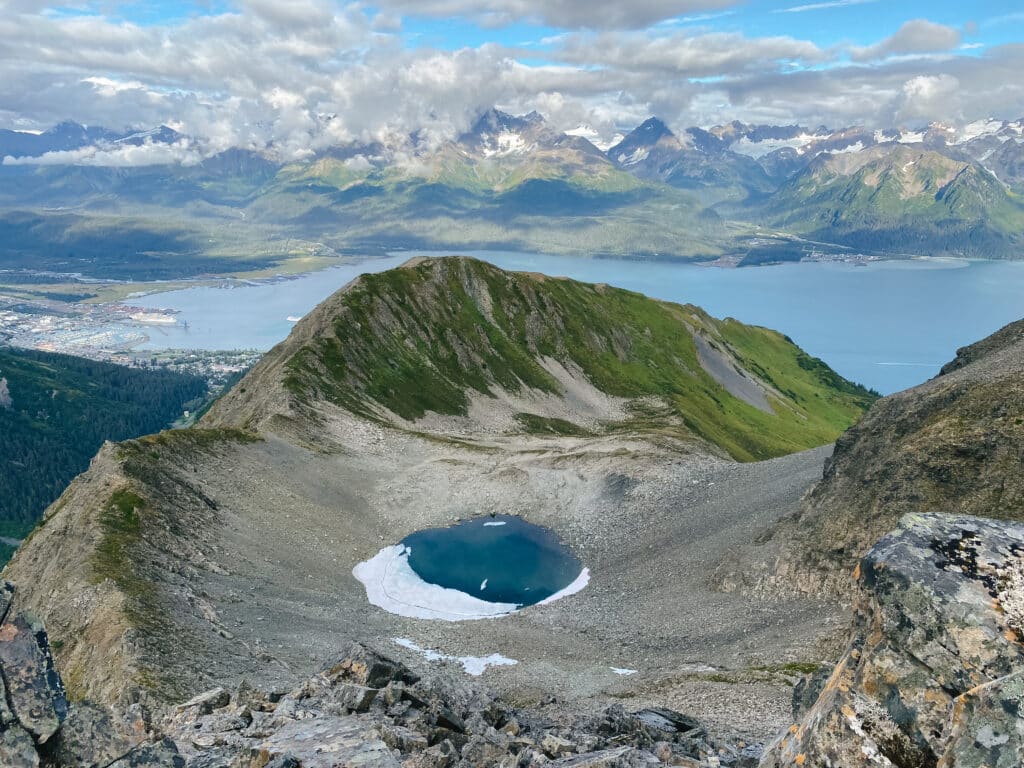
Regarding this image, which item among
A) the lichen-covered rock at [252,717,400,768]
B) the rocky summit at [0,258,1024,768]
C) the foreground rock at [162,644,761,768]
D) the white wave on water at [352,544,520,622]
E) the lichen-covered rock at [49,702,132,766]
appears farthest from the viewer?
the white wave on water at [352,544,520,622]

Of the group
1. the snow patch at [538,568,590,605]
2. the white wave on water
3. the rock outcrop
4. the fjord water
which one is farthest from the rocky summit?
the fjord water

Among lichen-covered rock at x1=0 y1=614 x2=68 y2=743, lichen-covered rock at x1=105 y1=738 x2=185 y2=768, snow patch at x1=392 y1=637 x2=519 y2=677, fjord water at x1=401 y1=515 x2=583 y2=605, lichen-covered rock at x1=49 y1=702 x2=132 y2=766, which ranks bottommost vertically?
fjord water at x1=401 y1=515 x2=583 y2=605

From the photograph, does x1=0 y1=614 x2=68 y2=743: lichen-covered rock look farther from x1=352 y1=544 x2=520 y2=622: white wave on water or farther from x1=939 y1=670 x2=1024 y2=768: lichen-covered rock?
x1=352 y1=544 x2=520 y2=622: white wave on water

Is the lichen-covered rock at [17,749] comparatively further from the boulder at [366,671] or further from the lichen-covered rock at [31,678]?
the boulder at [366,671]

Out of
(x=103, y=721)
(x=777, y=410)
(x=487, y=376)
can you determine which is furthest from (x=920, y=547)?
Answer: (x=777, y=410)

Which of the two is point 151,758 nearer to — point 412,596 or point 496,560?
point 412,596

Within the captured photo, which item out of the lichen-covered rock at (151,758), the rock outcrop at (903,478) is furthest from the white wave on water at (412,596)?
the lichen-covered rock at (151,758)

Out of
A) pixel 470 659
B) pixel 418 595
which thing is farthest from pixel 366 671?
pixel 418 595
